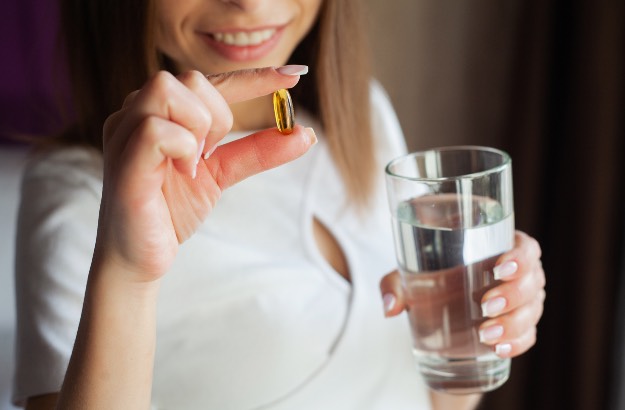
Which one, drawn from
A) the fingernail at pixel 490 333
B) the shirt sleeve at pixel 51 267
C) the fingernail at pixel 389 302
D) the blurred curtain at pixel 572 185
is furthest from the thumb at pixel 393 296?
the blurred curtain at pixel 572 185

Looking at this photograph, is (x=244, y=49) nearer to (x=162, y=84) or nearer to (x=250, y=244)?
(x=250, y=244)

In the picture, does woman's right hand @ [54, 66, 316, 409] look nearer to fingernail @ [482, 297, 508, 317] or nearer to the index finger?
the index finger

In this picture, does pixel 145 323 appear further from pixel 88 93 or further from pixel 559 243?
pixel 559 243

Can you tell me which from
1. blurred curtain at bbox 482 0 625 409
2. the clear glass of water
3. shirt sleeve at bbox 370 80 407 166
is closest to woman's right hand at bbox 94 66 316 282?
the clear glass of water

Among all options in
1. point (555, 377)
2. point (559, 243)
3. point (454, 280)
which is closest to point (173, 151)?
point (454, 280)

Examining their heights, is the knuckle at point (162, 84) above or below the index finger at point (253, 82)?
above

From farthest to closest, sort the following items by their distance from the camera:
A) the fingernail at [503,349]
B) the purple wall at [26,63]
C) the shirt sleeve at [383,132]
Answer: the purple wall at [26,63]
the shirt sleeve at [383,132]
the fingernail at [503,349]

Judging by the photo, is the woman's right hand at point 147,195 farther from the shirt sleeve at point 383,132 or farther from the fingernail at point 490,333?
the shirt sleeve at point 383,132
